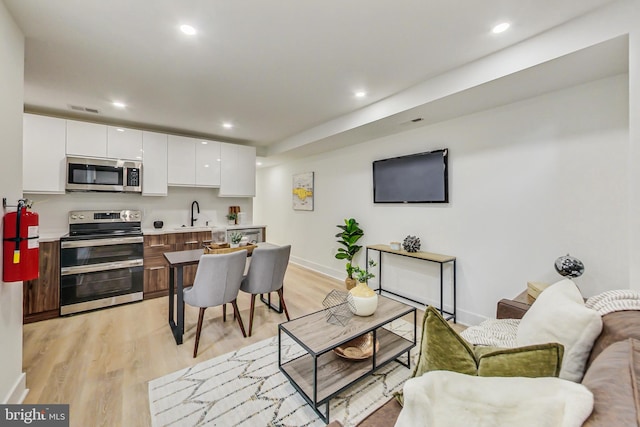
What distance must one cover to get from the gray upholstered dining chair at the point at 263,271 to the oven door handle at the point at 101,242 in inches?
73.6

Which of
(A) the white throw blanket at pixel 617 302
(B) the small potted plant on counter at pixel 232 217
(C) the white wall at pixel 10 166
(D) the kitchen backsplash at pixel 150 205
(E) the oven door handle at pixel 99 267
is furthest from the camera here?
(B) the small potted plant on counter at pixel 232 217

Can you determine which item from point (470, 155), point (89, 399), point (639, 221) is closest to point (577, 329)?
point (639, 221)

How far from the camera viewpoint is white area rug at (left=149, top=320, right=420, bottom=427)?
1690 millimetres

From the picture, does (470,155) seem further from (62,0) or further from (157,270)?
(157,270)

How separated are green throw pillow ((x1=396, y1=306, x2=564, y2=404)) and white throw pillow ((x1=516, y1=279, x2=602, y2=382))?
33 centimetres

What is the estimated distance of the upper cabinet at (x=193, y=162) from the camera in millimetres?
4156

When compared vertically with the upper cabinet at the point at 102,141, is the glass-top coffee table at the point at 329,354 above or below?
below

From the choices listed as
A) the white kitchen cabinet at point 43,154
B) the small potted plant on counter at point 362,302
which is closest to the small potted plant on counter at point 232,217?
the white kitchen cabinet at point 43,154

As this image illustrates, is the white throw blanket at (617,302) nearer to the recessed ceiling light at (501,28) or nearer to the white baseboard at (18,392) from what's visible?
the recessed ceiling light at (501,28)

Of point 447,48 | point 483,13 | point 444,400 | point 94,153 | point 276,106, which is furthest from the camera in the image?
point 94,153

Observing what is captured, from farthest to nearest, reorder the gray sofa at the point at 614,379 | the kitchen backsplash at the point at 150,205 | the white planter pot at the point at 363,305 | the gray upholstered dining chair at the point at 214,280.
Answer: the kitchen backsplash at the point at 150,205
the gray upholstered dining chair at the point at 214,280
the white planter pot at the point at 363,305
the gray sofa at the point at 614,379

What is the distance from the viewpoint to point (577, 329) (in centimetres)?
112

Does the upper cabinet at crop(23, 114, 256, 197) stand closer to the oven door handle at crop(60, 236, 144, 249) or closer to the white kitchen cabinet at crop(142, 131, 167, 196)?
the white kitchen cabinet at crop(142, 131, 167, 196)

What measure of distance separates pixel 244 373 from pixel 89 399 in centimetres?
104
